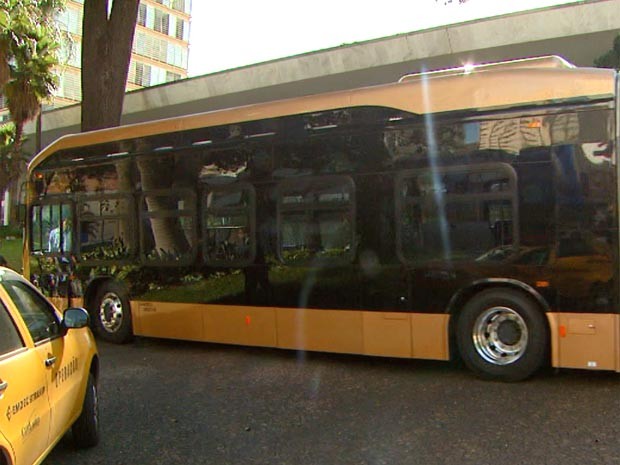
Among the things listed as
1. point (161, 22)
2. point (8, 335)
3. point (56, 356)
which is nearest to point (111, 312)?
point (56, 356)

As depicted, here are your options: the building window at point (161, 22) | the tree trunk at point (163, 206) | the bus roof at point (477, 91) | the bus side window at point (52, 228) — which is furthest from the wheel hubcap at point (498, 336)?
the building window at point (161, 22)

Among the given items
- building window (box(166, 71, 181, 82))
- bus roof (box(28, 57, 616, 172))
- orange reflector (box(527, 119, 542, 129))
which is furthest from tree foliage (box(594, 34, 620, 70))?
building window (box(166, 71, 181, 82))

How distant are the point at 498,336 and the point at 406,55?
10.4 metres

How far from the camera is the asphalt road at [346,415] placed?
163 inches

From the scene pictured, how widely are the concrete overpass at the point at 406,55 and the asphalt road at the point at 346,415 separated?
31.2ft

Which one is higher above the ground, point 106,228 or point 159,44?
point 159,44

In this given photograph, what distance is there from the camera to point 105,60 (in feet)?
37.5

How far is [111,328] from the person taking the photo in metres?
8.52

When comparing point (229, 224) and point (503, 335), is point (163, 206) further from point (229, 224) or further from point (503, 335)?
point (503, 335)

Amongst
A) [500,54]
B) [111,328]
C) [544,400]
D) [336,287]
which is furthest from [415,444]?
[500,54]

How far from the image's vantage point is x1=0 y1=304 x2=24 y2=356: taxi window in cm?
314

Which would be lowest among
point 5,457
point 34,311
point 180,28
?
point 5,457

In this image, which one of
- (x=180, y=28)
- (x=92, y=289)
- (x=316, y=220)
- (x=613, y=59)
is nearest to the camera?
(x=316, y=220)

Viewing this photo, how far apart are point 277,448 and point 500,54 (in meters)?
12.3
